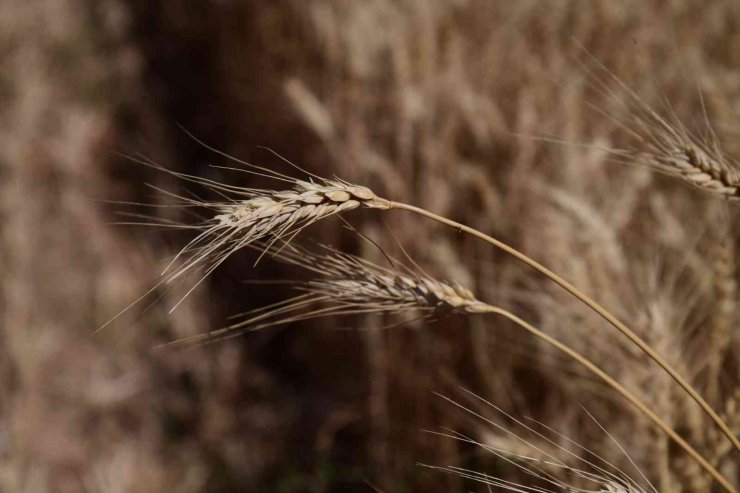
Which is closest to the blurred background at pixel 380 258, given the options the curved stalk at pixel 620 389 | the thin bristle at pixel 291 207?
the curved stalk at pixel 620 389

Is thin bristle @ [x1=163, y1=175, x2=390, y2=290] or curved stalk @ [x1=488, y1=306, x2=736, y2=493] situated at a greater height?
thin bristle @ [x1=163, y1=175, x2=390, y2=290]

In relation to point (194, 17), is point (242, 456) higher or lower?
lower

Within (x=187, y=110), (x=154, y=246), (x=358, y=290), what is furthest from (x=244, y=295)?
(x=358, y=290)

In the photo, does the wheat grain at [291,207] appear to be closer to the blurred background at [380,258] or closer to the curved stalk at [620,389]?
the curved stalk at [620,389]

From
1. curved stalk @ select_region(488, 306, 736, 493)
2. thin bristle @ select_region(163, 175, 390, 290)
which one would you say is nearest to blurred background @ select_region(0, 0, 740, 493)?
curved stalk @ select_region(488, 306, 736, 493)

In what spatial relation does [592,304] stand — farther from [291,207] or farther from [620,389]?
[291,207]

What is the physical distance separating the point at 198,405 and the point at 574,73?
149 cm

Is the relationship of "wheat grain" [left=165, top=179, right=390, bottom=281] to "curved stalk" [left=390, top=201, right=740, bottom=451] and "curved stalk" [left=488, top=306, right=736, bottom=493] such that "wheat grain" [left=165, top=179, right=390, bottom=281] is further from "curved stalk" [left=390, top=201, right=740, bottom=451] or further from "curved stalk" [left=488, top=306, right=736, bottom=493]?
"curved stalk" [left=488, top=306, right=736, bottom=493]

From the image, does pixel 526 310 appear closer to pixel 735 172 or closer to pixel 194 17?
pixel 735 172

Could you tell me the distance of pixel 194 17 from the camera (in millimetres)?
3414

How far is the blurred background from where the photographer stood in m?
1.48

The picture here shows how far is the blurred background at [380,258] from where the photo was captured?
4.87 ft

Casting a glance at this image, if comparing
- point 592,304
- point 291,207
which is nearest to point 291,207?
point 291,207

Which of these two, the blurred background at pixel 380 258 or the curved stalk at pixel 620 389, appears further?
the blurred background at pixel 380 258
